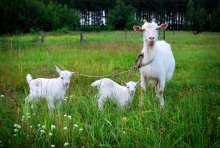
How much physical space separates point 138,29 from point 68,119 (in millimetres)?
2759

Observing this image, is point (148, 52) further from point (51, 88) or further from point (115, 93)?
point (51, 88)

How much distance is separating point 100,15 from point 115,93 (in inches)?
2185

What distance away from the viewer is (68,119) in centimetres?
455

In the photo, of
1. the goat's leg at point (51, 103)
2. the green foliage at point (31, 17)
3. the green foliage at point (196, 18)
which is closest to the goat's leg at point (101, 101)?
the goat's leg at point (51, 103)

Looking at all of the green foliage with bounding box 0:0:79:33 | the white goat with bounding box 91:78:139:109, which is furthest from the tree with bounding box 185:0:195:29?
the white goat with bounding box 91:78:139:109

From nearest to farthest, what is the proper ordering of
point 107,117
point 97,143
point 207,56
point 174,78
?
1. point 97,143
2. point 107,117
3. point 174,78
4. point 207,56

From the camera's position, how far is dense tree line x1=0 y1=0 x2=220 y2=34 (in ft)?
125

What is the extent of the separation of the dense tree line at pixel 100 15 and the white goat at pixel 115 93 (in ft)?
99.0

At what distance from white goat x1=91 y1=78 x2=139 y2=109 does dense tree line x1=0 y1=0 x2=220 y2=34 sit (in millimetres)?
30178

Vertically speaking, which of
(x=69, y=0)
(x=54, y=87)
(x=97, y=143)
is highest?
(x=69, y=0)

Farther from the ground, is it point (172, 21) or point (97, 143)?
point (172, 21)

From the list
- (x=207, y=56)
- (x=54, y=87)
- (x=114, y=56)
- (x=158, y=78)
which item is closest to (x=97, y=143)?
(x=54, y=87)

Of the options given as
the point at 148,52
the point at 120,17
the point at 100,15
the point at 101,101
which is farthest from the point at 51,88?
the point at 100,15

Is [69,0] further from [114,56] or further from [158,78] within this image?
[158,78]
